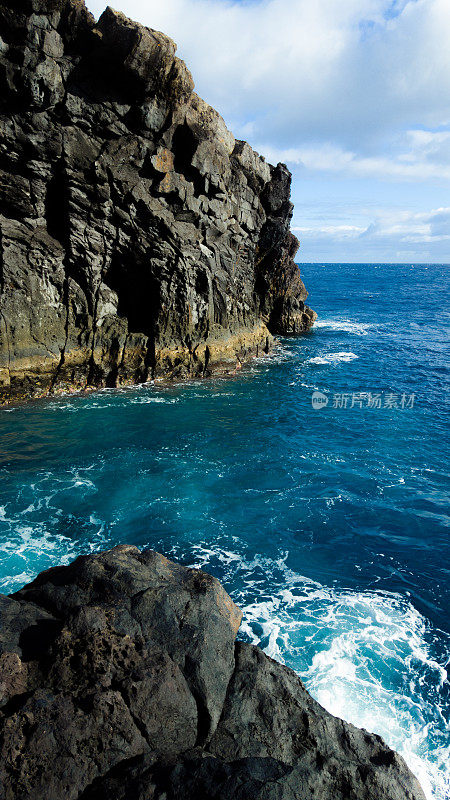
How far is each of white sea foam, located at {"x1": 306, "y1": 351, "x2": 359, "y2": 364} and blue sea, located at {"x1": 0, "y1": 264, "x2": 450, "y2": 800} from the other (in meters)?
8.81

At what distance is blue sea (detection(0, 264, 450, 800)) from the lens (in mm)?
12516

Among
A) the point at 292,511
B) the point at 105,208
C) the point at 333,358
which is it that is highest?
the point at 105,208

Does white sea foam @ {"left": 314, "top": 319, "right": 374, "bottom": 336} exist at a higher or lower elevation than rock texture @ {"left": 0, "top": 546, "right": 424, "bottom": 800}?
higher

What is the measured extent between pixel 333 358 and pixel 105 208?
91.1 feet

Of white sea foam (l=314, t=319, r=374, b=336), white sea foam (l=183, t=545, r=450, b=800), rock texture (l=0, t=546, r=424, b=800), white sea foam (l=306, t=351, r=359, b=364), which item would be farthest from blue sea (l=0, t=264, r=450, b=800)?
white sea foam (l=314, t=319, r=374, b=336)

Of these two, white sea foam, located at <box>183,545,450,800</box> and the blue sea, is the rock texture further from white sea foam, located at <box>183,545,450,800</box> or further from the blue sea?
the blue sea

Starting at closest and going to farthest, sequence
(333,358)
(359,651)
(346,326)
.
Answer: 1. (359,651)
2. (333,358)
3. (346,326)

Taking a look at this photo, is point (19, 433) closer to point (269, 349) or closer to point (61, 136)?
point (61, 136)

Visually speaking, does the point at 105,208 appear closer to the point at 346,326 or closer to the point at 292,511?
the point at 292,511

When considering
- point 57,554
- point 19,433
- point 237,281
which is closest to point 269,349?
point 237,281

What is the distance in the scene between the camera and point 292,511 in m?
19.7

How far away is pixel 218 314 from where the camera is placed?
40094 mm

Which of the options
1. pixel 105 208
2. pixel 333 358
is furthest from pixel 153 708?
pixel 333 358

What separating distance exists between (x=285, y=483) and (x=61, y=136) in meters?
28.8
